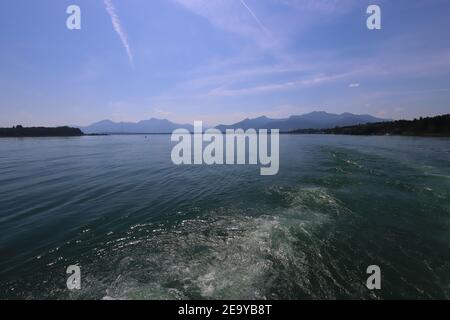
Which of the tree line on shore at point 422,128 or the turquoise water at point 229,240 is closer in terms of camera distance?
the turquoise water at point 229,240

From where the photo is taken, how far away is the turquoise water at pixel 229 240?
22.5 ft

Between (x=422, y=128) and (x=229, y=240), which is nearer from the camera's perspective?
(x=229, y=240)

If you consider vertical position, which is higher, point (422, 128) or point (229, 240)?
point (422, 128)

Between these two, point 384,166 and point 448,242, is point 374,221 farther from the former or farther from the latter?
point 384,166

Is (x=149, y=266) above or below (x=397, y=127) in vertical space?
below

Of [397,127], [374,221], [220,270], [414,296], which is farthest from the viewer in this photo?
[397,127]

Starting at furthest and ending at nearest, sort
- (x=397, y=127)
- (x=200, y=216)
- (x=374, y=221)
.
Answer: (x=397, y=127) < (x=200, y=216) < (x=374, y=221)

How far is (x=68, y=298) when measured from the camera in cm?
641

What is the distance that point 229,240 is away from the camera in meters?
9.38

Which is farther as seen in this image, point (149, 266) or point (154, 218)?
point (154, 218)

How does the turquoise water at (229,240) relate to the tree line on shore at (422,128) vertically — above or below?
below
